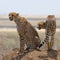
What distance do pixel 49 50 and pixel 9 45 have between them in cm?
996

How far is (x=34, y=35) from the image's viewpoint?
13.6 meters

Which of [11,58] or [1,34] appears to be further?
[1,34]

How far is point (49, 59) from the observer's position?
12367 mm

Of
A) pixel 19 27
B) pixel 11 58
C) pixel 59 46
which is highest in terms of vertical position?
pixel 19 27

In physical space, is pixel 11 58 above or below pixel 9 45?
above

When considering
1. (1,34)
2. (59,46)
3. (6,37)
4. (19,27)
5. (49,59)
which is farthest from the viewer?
(1,34)

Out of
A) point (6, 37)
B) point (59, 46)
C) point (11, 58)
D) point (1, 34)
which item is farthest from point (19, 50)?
point (1, 34)

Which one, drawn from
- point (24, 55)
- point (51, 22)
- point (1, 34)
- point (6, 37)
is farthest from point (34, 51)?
point (1, 34)

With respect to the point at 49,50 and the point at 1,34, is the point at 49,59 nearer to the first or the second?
the point at 49,50

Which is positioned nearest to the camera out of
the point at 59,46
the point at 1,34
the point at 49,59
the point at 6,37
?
the point at 49,59

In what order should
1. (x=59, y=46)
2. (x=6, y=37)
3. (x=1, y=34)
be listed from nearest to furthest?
(x=59, y=46), (x=6, y=37), (x=1, y=34)

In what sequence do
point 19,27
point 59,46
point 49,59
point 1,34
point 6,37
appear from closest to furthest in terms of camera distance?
point 49,59 → point 19,27 → point 59,46 → point 6,37 → point 1,34

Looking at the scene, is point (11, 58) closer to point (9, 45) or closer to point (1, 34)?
point (9, 45)

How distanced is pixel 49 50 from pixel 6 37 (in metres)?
12.0
